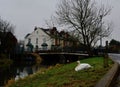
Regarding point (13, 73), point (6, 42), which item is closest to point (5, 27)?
point (6, 42)

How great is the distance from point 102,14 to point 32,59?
45144 mm

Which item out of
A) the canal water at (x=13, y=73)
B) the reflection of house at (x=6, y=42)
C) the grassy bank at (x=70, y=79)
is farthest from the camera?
the reflection of house at (x=6, y=42)

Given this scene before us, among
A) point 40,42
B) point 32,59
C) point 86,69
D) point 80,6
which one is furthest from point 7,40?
point 86,69

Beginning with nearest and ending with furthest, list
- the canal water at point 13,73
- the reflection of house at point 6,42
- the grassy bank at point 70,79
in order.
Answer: the grassy bank at point 70,79 < the canal water at point 13,73 < the reflection of house at point 6,42

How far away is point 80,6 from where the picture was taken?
62.8 meters

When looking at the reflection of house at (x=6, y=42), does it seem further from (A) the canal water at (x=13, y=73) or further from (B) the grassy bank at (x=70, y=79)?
(B) the grassy bank at (x=70, y=79)

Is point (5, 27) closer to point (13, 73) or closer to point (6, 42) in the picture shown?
point (6, 42)

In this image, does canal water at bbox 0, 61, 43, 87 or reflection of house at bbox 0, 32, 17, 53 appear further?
reflection of house at bbox 0, 32, 17, 53

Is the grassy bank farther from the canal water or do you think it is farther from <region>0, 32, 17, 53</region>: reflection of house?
<region>0, 32, 17, 53</region>: reflection of house

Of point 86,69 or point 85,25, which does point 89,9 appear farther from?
point 86,69

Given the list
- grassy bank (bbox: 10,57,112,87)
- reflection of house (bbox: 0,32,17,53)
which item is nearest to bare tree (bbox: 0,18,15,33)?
reflection of house (bbox: 0,32,17,53)

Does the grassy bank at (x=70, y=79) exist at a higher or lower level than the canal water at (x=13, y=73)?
higher

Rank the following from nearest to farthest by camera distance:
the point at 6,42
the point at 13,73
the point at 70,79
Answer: the point at 70,79 < the point at 13,73 < the point at 6,42

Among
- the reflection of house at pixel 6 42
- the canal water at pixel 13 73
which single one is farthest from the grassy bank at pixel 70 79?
the reflection of house at pixel 6 42
